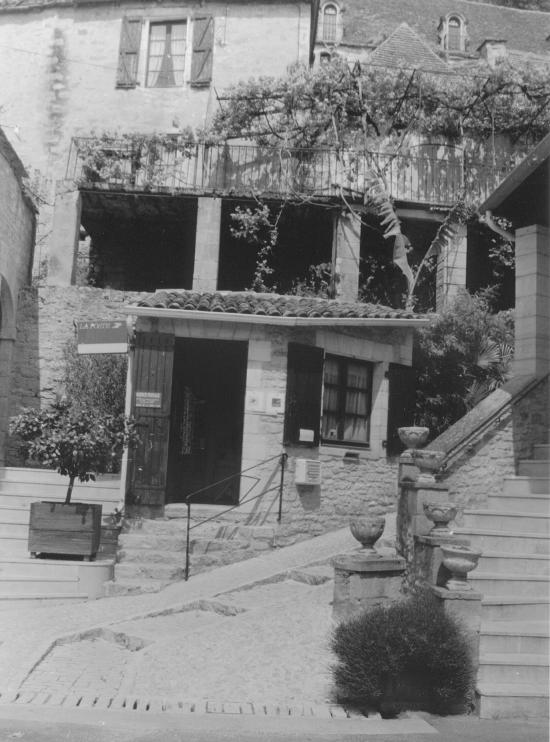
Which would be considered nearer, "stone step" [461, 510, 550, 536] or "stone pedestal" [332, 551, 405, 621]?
"stone pedestal" [332, 551, 405, 621]

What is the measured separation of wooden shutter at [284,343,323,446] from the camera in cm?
1071

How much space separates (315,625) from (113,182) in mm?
10697

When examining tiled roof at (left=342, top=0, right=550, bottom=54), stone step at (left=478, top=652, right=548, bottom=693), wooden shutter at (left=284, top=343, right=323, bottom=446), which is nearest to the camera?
stone step at (left=478, top=652, right=548, bottom=693)

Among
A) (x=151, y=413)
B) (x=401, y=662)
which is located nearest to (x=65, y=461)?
(x=151, y=413)

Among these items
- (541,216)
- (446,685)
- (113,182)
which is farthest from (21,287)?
(446,685)

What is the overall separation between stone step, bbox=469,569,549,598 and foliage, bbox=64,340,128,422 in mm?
7258

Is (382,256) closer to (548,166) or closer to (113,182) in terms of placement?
(113,182)

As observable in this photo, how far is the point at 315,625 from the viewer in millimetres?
7086

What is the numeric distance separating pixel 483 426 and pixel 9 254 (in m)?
8.64

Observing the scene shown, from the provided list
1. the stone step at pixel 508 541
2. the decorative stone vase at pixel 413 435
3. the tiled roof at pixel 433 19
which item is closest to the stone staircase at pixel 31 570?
the decorative stone vase at pixel 413 435

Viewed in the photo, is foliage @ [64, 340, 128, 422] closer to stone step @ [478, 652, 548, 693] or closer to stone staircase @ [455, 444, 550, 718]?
stone staircase @ [455, 444, 550, 718]

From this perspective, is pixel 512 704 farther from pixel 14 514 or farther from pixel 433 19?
pixel 433 19

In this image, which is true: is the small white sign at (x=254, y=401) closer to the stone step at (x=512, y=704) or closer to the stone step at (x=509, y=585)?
the stone step at (x=509, y=585)

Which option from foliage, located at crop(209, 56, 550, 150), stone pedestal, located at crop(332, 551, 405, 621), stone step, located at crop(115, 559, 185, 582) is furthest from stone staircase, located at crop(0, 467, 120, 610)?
foliage, located at crop(209, 56, 550, 150)
